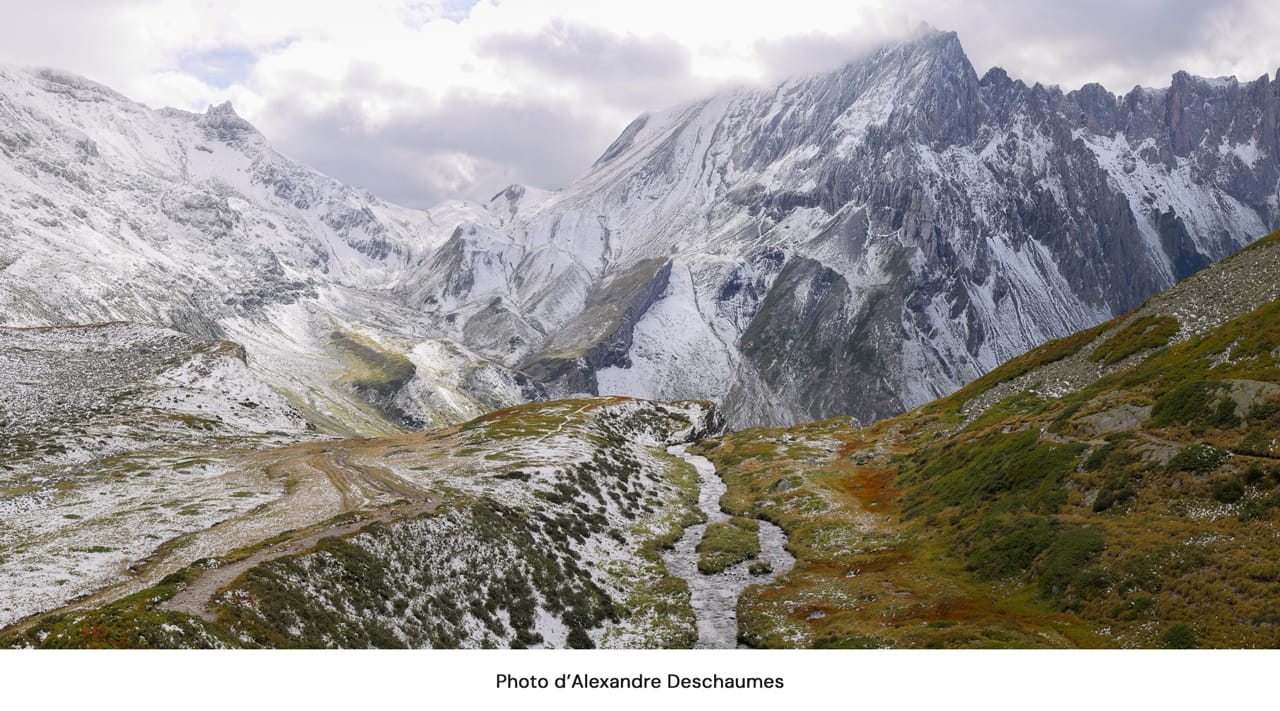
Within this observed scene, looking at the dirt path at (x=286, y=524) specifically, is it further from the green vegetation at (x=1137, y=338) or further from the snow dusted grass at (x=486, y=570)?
the green vegetation at (x=1137, y=338)

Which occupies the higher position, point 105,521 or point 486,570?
point 105,521

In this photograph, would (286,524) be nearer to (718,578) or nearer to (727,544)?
(718,578)

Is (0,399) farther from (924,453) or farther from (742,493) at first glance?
(924,453)

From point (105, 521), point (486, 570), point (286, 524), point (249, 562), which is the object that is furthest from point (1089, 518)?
point (105, 521)

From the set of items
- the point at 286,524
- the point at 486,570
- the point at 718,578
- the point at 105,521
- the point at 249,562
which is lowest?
the point at 718,578

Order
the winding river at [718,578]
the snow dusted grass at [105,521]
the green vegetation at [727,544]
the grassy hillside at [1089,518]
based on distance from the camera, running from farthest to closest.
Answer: the green vegetation at [727,544]
the winding river at [718,578]
the snow dusted grass at [105,521]
the grassy hillside at [1089,518]

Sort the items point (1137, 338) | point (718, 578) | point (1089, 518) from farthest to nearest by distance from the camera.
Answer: point (1137, 338) → point (718, 578) → point (1089, 518)

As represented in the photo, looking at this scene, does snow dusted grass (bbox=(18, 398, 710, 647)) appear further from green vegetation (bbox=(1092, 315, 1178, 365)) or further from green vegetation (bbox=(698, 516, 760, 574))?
green vegetation (bbox=(1092, 315, 1178, 365))

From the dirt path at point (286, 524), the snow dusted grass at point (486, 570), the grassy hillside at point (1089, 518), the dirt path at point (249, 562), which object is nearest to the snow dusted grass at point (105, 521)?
the dirt path at point (286, 524)
